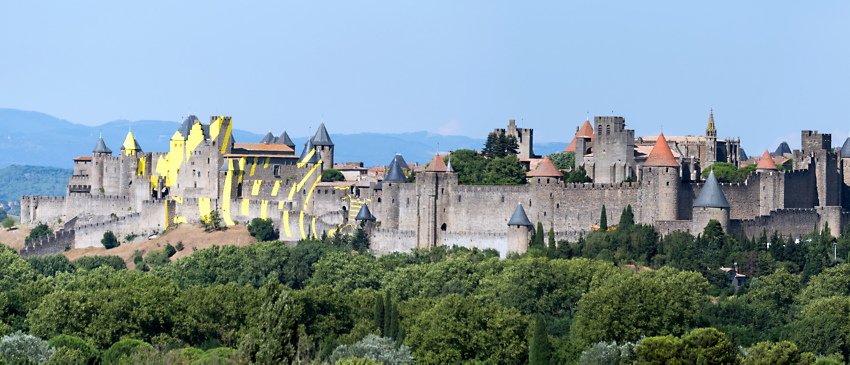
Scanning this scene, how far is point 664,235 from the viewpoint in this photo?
61.9 meters

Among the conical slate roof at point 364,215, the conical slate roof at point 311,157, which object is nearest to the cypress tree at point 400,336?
the conical slate roof at point 364,215

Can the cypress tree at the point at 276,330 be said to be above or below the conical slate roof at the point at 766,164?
below

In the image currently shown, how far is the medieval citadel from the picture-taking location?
210 ft

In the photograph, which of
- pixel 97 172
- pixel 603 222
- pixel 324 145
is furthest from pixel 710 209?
pixel 97 172

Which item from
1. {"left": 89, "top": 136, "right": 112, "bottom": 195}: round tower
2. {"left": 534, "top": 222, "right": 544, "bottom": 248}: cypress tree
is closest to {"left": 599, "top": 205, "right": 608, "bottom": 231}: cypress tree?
{"left": 534, "top": 222, "right": 544, "bottom": 248}: cypress tree

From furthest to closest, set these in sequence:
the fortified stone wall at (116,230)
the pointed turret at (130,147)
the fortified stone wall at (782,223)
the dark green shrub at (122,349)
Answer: the pointed turret at (130,147), the fortified stone wall at (116,230), the fortified stone wall at (782,223), the dark green shrub at (122,349)

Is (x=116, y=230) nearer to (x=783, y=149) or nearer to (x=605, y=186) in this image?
(x=605, y=186)

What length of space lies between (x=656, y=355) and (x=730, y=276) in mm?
18270

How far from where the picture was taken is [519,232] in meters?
65.0

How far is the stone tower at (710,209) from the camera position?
2416 inches

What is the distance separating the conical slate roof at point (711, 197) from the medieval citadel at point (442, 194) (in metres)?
0.07

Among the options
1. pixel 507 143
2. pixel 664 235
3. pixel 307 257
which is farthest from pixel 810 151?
pixel 307 257

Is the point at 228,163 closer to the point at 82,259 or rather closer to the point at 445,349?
the point at 82,259

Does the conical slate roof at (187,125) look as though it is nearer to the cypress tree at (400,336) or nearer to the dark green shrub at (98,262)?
the dark green shrub at (98,262)
